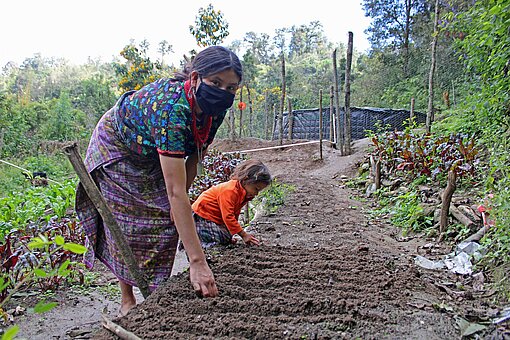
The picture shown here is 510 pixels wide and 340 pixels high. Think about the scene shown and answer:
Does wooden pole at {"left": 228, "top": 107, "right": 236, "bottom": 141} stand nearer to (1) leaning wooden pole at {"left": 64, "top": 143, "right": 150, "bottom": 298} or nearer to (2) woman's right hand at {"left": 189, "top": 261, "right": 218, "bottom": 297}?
(1) leaning wooden pole at {"left": 64, "top": 143, "right": 150, "bottom": 298}

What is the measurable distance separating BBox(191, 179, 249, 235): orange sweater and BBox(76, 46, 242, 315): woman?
0.55 metres

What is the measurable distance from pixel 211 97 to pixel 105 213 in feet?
2.40

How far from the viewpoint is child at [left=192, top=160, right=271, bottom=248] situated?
2775 millimetres

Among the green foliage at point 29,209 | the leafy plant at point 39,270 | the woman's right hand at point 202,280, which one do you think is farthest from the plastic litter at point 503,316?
the green foliage at point 29,209

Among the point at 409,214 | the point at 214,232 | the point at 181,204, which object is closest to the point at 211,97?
the point at 181,204

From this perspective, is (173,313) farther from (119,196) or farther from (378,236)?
(378,236)

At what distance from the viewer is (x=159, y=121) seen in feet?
5.64

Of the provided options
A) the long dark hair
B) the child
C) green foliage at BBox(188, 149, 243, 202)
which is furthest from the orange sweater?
green foliage at BBox(188, 149, 243, 202)

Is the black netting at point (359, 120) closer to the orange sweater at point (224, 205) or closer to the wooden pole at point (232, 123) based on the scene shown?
the wooden pole at point (232, 123)

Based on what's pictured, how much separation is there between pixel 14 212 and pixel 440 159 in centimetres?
484

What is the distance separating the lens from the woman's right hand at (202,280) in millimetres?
1715

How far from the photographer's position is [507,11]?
419cm

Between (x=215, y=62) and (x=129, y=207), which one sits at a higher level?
(x=215, y=62)

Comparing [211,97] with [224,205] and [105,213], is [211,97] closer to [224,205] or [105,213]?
[105,213]
